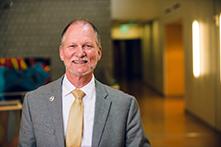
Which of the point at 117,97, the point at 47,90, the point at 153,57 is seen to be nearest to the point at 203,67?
the point at 117,97

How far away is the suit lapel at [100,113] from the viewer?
1320mm

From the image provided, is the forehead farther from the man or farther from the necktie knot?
the necktie knot

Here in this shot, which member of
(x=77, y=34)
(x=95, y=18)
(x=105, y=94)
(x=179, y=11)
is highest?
(x=179, y=11)

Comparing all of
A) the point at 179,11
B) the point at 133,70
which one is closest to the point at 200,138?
the point at 179,11

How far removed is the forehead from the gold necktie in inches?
8.7

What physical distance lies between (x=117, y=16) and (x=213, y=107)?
449 cm

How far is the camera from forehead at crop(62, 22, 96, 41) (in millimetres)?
1292

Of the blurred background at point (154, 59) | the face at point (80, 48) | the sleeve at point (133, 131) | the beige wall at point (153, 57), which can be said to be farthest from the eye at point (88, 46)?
the beige wall at point (153, 57)

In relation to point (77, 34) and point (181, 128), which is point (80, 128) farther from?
point (181, 128)

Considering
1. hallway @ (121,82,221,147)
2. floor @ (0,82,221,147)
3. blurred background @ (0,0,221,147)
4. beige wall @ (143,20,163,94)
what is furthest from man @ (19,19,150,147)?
beige wall @ (143,20,163,94)

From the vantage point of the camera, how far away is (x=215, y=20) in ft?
16.5

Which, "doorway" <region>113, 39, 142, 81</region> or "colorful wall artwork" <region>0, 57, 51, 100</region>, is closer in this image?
"colorful wall artwork" <region>0, 57, 51, 100</region>

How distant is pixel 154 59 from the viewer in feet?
33.9

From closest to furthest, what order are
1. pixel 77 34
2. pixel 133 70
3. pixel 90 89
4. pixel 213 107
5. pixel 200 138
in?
1. pixel 77 34
2. pixel 90 89
3. pixel 200 138
4. pixel 213 107
5. pixel 133 70
